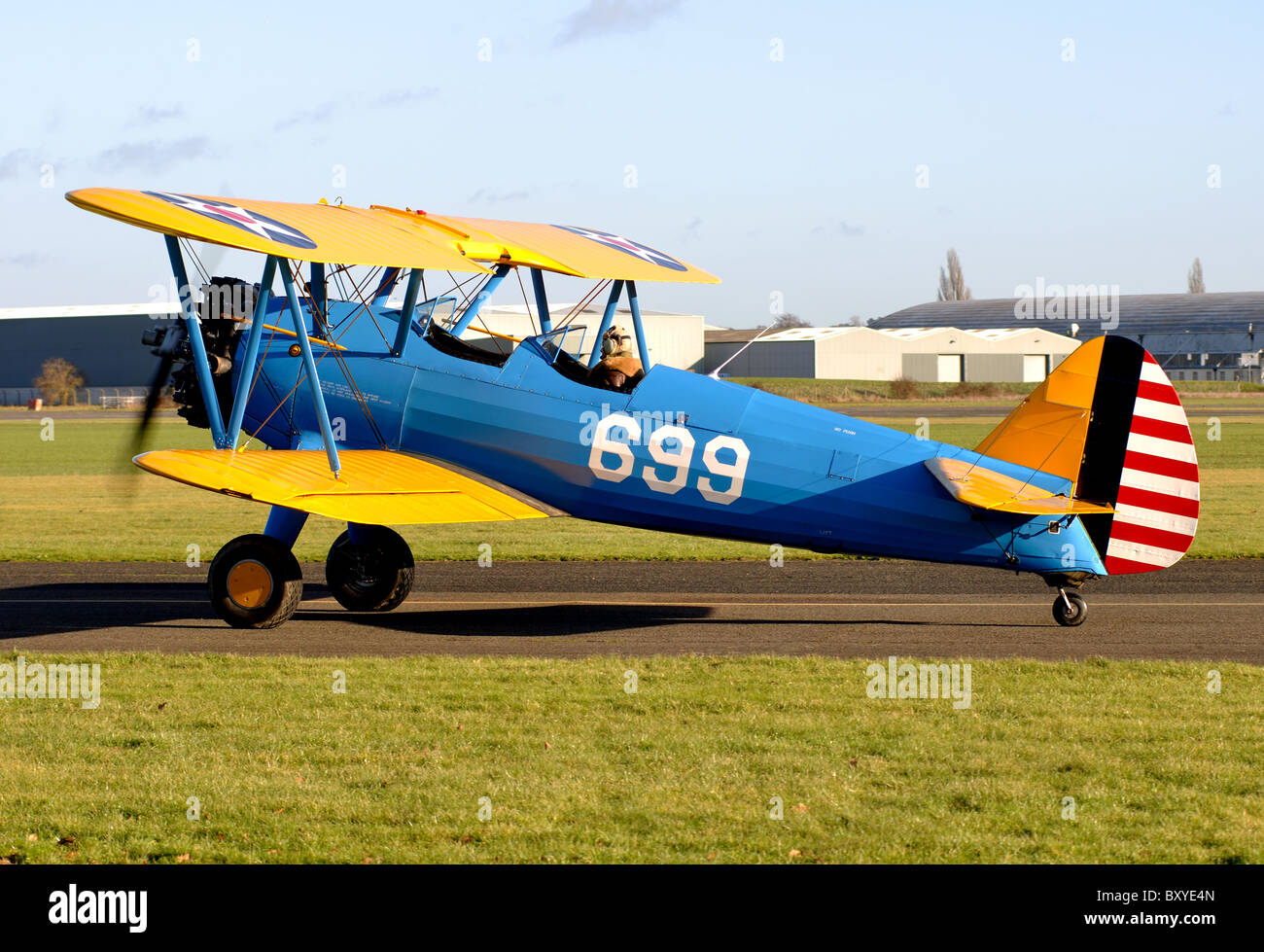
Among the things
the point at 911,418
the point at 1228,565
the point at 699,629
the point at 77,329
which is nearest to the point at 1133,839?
the point at 699,629

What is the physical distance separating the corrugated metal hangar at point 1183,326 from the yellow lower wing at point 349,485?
300ft

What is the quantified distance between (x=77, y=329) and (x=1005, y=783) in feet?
312

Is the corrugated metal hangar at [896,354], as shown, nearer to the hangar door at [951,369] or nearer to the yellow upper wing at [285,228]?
the hangar door at [951,369]

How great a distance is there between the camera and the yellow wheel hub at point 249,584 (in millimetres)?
11141

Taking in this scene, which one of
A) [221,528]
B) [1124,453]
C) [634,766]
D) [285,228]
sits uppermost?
[285,228]

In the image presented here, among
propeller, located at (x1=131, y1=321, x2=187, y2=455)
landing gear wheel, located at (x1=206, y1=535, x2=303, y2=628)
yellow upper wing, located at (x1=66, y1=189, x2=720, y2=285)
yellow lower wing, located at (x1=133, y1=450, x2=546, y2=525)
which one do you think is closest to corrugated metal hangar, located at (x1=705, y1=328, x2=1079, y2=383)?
yellow upper wing, located at (x1=66, y1=189, x2=720, y2=285)

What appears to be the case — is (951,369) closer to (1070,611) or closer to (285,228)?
(1070,611)

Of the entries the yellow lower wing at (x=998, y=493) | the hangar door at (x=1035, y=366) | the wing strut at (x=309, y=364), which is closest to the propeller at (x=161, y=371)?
the wing strut at (x=309, y=364)

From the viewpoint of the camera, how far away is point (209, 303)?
12.1 metres

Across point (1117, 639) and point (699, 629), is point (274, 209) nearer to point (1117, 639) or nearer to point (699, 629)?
point (699, 629)

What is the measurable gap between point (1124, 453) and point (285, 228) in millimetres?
7048

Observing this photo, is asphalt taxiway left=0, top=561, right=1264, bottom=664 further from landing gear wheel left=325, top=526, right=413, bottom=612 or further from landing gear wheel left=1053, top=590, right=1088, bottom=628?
landing gear wheel left=325, top=526, right=413, bottom=612

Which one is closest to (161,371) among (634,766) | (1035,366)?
(634,766)

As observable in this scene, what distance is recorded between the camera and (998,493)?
403 inches
